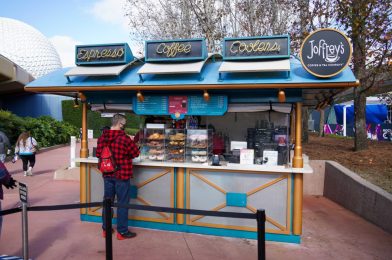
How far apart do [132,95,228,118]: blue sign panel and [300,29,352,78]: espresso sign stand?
142 cm

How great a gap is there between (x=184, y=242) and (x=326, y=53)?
136 inches

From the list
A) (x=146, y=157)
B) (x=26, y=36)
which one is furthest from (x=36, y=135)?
(x=26, y=36)

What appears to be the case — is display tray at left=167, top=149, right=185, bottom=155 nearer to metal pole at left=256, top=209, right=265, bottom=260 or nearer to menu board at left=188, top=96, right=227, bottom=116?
menu board at left=188, top=96, right=227, bottom=116

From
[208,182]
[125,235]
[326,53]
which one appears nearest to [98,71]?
[208,182]

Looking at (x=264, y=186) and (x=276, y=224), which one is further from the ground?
(x=264, y=186)

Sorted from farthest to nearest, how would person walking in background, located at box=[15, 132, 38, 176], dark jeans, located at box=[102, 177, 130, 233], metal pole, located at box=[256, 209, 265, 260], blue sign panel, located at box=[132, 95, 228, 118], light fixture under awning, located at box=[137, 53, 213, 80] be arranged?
person walking in background, located at box=[15, 132, 38, 176] → blue sign panel, located at box=[132, 95, 228, 118] → light fixture under awning, located at box=[137, 53, 213, 80] → dark jeans, located at box=[102, 177, 130, 233] → metal pole, located at box=[256, 209, 265, 260]

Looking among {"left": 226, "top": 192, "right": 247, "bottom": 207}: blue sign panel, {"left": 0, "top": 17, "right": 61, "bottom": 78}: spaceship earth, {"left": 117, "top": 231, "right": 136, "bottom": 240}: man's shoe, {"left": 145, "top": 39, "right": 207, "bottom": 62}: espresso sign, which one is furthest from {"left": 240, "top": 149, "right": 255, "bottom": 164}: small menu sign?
{"left": 0, "top": 17, "right": 61, "bottom": 78}: spaceship earth

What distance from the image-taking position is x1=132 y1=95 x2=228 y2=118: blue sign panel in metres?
5.55

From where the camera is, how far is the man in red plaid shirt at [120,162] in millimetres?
5086

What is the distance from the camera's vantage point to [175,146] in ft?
19.3

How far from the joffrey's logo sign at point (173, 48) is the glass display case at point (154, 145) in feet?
4.36

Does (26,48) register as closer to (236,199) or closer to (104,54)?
(104,54)

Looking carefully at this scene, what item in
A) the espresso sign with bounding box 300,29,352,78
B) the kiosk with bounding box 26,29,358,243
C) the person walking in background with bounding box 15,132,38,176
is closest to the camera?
the espresso sign with bounding box 300,29,352,78

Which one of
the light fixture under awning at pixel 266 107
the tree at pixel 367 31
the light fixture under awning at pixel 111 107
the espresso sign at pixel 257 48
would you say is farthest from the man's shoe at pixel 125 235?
the tree at pixel 367 31
